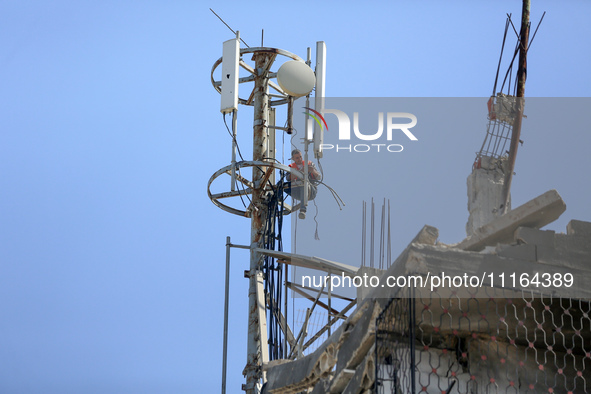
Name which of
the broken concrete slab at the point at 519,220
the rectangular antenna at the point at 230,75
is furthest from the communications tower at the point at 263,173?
the broken concrete slab at the point at 519,220

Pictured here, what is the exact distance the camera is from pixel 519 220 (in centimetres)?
811

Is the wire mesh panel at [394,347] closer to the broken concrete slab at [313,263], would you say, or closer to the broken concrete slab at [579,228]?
the broken concrete slab at [579,228]

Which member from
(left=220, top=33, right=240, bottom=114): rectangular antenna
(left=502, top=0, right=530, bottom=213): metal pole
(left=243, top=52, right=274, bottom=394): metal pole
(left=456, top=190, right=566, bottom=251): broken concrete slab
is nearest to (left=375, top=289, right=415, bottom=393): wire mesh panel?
(left=456, top=190, right=566, bottom=251): broken concrete slab

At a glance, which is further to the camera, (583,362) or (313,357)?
(313,357)

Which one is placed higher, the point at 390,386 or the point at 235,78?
the point at 235,78

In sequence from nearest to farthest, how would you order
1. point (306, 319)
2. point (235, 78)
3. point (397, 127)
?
point (306, 319) < point (235, 78) < point (397, 127)

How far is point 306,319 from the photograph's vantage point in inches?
543

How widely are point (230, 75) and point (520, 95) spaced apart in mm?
5261

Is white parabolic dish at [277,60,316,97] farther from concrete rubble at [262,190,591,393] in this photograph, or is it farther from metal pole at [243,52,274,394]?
concrete rubble at [262,190,591,393]

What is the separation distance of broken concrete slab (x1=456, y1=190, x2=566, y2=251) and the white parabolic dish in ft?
28.1

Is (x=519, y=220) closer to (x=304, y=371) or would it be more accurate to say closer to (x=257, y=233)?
(x=304, y=371)

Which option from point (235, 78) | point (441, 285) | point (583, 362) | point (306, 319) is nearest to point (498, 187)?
point (306, 319)

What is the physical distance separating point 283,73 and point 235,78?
36.0 inches

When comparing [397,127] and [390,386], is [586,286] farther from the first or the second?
[397,127]
